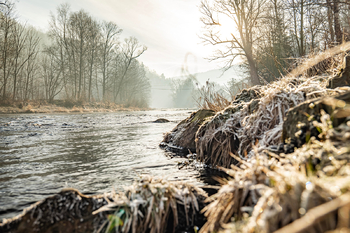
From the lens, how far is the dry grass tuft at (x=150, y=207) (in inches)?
63.5

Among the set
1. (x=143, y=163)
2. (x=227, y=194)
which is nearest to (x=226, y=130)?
(x=143, y=163)

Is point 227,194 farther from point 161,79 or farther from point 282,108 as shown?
point 161,79

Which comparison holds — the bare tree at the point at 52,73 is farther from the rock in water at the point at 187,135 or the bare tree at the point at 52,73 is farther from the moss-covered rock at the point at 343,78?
the moss-covered rock at the point at 343,78

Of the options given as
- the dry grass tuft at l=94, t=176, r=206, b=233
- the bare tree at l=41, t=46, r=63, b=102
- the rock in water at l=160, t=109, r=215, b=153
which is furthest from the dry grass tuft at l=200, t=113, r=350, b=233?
the bare tree at l=41, t=46, r=63, b=102

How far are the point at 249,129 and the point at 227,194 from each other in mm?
1735

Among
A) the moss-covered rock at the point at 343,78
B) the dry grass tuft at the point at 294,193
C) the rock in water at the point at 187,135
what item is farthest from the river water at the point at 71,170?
the moss-covered rock at the point at 343,78

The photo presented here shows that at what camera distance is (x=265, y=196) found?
1081mm

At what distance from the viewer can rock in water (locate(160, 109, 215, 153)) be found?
18.4 ft

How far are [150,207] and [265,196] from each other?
93cm

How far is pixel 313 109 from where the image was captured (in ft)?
5.69

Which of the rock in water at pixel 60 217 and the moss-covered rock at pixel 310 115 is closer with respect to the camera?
the moss-covered rock at pixel 310 115

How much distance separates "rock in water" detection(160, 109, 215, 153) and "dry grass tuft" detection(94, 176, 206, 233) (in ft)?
11.2

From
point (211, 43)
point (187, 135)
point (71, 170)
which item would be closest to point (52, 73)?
point (211, 43)

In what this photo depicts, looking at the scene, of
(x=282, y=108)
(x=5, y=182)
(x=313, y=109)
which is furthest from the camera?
(x=5, y=182)
